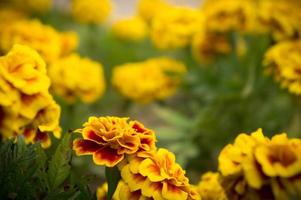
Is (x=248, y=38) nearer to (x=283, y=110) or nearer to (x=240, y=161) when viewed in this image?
(x=283, y=110)

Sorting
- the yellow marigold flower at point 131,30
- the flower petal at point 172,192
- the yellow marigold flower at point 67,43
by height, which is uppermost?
the yellow marigold flower at point 131,30

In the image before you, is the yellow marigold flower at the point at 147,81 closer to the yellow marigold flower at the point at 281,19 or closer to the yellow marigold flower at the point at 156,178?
the yellow marigold flower at the point at 281,19

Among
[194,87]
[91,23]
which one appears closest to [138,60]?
[91,23]

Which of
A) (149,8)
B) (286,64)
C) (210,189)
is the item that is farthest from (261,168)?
(149,8)

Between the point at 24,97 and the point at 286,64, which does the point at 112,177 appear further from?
the point at 286,64

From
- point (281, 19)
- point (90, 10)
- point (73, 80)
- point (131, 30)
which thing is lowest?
point (73, 80)

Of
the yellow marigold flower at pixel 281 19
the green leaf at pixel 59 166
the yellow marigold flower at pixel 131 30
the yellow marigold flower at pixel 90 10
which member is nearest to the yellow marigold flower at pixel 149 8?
the yellow marigold flower at pixel 131 30
